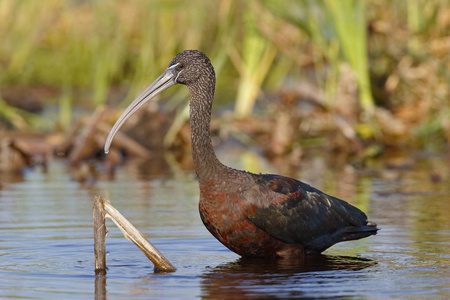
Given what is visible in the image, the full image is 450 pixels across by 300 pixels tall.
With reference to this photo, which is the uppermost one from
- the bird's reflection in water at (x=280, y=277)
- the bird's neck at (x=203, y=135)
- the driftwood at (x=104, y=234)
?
the bird's neck at (x=203, y=135)

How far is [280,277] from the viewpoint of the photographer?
22.0 ft

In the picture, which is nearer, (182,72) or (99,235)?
(99,235)

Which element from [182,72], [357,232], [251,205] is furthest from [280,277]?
[182,72]

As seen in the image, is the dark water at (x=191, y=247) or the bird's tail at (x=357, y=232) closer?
the dark water at (x=191, y=247)

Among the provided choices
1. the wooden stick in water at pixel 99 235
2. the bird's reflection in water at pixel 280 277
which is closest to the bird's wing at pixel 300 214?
the bird's reflection in water at pixel 280 277

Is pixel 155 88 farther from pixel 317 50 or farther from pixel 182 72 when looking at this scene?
pixel 317 50

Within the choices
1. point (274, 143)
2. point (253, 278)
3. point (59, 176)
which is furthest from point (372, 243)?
point (274, 143)

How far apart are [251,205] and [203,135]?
0.72 metres

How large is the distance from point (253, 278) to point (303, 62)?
33.2 feet

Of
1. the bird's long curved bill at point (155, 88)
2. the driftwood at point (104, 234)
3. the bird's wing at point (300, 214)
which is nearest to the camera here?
the driftwood at point (104, 234)

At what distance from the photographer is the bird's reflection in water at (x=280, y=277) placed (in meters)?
6.18

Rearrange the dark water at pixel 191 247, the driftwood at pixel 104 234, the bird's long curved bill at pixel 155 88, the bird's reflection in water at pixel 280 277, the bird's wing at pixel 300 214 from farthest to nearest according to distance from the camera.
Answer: the bird's long curved bill at pixel 155 88, the bird's wing at pixel 300 214, the driftwood at pixel 104 234, the dark water at pixel 191 247, the bird's reflection in water at pixel 280 277

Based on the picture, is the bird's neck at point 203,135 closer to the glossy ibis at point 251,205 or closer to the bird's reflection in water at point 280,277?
the glossy ibis at point 251,205

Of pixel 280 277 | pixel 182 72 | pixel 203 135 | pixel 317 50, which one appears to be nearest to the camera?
pixel 280 277
